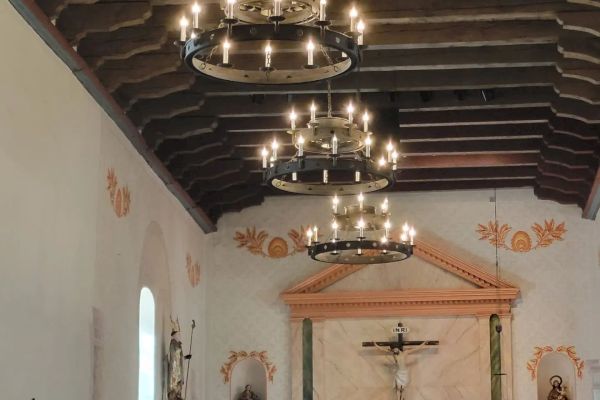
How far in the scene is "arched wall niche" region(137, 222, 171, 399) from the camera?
1489 cm

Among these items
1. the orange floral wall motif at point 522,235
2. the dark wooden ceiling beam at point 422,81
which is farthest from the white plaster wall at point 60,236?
the orange floral wall motif at point 522,235

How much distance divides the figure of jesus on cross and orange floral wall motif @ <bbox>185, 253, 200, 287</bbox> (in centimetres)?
290

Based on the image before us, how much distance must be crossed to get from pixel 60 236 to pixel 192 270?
7359 mm

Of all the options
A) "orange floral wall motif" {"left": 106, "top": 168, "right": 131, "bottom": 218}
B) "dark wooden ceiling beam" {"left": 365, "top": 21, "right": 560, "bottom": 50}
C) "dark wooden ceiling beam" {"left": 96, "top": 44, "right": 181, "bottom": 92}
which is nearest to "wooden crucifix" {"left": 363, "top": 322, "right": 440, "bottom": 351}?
"orange floral wall motif" {"left": 106, "top": 168, "right": 131, "bottom": 218}

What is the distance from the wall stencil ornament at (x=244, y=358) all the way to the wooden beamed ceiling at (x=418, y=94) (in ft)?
8.04

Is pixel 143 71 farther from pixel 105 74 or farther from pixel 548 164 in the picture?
pixel 548 164

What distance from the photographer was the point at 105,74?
12.3 m

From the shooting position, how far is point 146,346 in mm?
15078

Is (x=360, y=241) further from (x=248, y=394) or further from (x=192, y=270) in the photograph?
(x=248, y=394)

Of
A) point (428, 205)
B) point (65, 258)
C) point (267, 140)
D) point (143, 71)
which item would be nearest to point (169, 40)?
point (143, 71)

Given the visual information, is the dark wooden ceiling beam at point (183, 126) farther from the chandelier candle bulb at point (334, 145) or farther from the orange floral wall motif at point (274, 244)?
the orange floral wall motif at point (274, 244)

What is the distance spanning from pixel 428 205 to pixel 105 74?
26.9 feet

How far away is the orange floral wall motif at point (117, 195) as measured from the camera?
1291cm

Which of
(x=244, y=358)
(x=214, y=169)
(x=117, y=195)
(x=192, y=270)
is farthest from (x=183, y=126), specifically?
(x=244, y=358)
